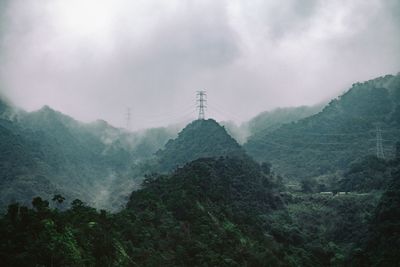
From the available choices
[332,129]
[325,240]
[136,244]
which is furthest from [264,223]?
[332,129]

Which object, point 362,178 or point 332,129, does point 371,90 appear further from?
point 362,178

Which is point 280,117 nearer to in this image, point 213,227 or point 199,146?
point 199,146

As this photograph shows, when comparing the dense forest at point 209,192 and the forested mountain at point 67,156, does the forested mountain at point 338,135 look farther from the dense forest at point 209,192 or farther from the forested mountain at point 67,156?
the forested mountain at point 67,156

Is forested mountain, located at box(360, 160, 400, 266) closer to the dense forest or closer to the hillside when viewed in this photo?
the dense forest

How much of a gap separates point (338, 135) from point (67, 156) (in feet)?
277

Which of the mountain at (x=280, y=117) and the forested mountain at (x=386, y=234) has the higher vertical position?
the mountain at (x=280, y=117)

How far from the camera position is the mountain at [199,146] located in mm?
117875

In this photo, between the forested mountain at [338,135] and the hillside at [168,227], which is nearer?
the hillside at [168,227]

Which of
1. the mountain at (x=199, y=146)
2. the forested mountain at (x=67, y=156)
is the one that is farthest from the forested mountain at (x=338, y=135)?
the forested mountain at (x=67, y=156)

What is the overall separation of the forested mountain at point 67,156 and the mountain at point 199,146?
482 inches

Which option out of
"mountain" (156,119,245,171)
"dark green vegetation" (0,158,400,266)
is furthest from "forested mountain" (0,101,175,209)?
"dark green vegetation" (0,158,400,266)

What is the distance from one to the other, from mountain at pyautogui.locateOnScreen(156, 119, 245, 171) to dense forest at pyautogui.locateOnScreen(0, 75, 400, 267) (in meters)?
0.48

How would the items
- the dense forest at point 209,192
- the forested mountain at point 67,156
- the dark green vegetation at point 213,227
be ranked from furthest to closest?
the forested mountain at point 67,156 → the dense forest at point 209,192 → the dark green vegetation at point 213,227

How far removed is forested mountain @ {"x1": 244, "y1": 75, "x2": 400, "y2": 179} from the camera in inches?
4658
